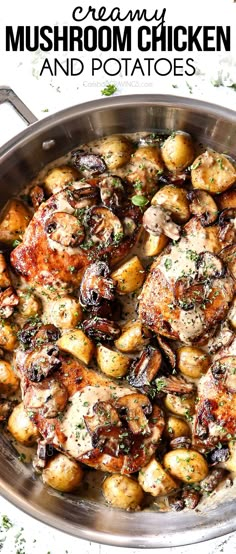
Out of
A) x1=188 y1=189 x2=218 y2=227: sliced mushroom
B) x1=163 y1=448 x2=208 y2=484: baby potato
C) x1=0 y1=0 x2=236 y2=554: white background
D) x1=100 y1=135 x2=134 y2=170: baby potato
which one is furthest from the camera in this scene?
x1=0 y1=0 x2=236 y2=554: white background

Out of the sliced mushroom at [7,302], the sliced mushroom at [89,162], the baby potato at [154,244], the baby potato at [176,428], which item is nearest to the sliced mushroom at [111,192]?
the sliced mushroom at [89,162]

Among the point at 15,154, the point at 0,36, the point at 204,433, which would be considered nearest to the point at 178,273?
the point at 204,433

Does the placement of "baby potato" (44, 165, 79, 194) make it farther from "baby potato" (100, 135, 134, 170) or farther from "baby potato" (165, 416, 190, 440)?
"baby potato" (165, 416, 190, 440)

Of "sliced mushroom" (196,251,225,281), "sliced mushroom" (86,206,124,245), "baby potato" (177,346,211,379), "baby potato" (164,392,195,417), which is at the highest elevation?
"sliced mushroom" (86,206,124,245)

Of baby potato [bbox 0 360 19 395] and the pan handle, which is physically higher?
the pan handle

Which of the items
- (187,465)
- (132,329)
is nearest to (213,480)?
(187,465)

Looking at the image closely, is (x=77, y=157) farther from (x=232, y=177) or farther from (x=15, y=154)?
(x=232, y=177)

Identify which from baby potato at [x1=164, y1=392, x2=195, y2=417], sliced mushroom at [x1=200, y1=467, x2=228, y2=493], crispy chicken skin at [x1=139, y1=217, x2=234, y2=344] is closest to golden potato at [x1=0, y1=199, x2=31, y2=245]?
crispy chicken skin at [x1=139, y1=217, x2=234, y2=344]
